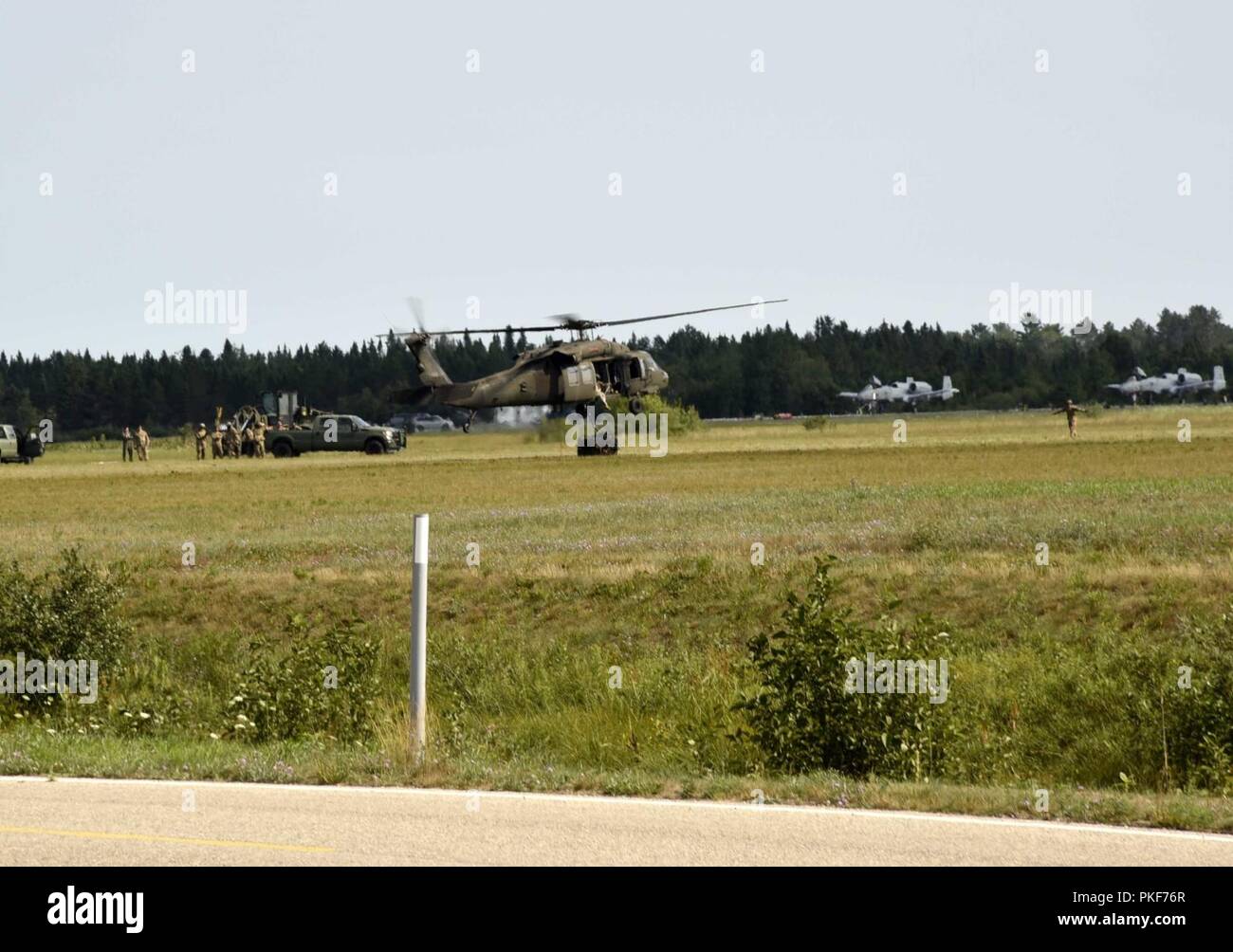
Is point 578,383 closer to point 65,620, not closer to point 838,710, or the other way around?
point 65,620

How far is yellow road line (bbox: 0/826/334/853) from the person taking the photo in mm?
8633

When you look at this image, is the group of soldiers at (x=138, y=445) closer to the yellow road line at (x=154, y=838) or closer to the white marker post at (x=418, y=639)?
the white marker post at (x=418, y=639)

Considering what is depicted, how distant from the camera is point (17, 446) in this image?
82.4 meters

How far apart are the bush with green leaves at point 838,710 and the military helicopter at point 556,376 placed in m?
54.8

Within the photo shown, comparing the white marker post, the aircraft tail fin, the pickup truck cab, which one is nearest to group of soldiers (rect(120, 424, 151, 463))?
the pickup truck cab

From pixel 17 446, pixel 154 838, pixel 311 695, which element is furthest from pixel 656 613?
pixel 17 446

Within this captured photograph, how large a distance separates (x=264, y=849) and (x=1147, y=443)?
60.5 metres

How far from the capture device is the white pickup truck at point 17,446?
82.1 meters

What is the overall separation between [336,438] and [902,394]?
10723cm

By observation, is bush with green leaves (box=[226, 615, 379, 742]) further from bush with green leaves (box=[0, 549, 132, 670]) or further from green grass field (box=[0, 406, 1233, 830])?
bush with green leaves (box=[0, 549, 132, 670])

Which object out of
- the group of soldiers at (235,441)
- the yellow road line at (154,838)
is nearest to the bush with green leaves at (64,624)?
the yellow road line at (154,838)

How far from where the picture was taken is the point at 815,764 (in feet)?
43.8

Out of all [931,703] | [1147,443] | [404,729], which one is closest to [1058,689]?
[931,703]
